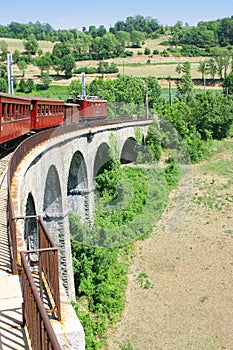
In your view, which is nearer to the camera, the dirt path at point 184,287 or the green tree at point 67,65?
the dirt path at point 184,287

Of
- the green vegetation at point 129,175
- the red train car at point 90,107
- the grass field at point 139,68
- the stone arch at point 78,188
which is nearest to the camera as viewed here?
the green vegetation at point 129,175

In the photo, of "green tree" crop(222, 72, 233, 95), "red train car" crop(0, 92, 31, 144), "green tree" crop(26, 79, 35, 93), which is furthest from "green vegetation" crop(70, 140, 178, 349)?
"green tree" crop(26, 79, 35, 93)

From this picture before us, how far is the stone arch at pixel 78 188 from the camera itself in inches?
933

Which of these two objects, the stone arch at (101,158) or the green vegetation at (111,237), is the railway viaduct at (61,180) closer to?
the stone arch at (101,158)

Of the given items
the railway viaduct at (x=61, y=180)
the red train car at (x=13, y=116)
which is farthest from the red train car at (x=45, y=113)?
the railway viaduct at (x=61, y=180)

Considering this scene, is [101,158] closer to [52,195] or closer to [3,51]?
[52,195]

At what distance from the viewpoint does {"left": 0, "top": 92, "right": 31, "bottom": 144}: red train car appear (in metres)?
13.4

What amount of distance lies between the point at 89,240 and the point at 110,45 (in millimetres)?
93810

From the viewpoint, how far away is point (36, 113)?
1955 cm

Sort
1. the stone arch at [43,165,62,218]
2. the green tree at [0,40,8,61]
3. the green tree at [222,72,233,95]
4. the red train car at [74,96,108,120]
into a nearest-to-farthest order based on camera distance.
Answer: the stone arch at [43,165,62,218]
the red train car at [74,96,108,120]
the green tree at [222,72,233,95]
the green tree at [0,40,8,61]

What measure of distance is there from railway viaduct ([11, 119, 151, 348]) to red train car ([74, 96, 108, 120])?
2273 mm

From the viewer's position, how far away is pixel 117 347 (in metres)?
16.0

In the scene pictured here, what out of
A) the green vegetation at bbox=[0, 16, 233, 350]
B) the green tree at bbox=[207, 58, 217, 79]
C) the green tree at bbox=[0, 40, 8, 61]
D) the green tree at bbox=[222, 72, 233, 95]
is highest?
the green tree at bbox=[0, 40, 8, 61]

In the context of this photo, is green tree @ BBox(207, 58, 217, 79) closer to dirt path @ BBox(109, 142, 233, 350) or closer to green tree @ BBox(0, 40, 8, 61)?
green tree @ BBox(0, 40, 8, 61)
